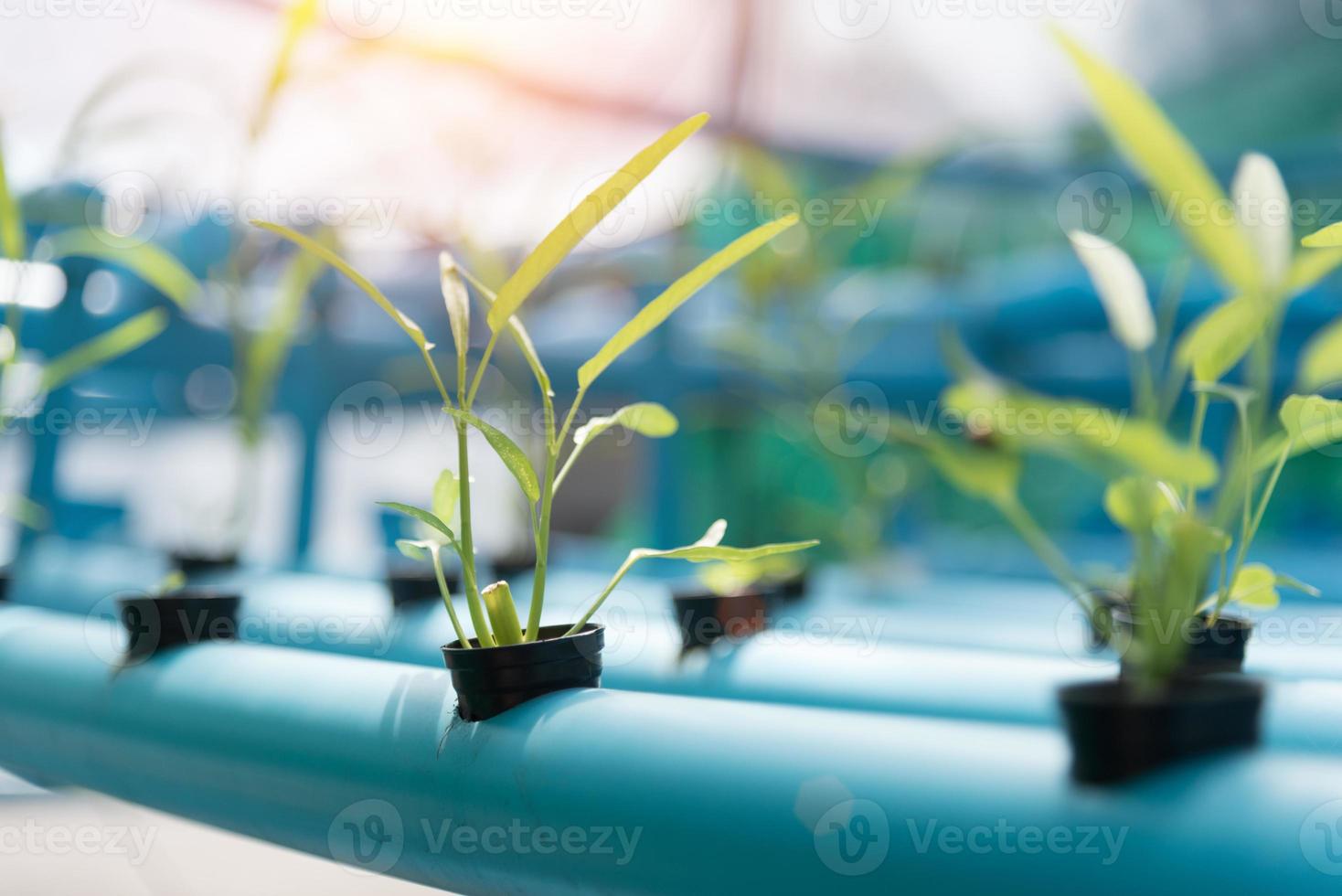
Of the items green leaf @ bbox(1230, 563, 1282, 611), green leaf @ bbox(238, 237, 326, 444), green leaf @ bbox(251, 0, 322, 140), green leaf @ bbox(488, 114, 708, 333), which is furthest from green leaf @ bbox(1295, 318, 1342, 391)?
green leaf @ bbox(238, 237, 326, 444)

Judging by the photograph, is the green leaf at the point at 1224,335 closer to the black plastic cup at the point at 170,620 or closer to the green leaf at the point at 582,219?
the green leaf at the point at 582,219

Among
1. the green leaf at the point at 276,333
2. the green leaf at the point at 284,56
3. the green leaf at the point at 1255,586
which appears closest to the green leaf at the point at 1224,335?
the green leaf at the point at 1255,586

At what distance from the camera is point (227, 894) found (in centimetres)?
83

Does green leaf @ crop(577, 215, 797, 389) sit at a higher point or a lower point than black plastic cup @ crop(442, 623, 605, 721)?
higher

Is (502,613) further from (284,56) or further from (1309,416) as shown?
(284,56)

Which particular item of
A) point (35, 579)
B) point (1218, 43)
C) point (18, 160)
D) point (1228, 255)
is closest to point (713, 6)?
point (18, 160)

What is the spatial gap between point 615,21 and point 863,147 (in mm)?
1201

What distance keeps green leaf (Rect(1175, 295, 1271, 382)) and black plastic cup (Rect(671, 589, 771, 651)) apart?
429 millimetres

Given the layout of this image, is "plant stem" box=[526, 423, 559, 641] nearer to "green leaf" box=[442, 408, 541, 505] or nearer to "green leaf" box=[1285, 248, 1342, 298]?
"green leaf" box=[442, 408, 541, 505]

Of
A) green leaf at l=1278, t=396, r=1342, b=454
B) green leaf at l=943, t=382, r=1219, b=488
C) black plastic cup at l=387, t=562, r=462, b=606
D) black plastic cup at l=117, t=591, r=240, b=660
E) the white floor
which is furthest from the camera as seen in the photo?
black plastic cup at l=387, t=562, r=462, b=606

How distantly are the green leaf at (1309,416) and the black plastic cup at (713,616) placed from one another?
1.47 ft

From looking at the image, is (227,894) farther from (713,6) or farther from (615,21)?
(713,6)

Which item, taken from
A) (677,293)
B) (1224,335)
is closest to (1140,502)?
(1224,335)

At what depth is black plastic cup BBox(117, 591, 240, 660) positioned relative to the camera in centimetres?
72
